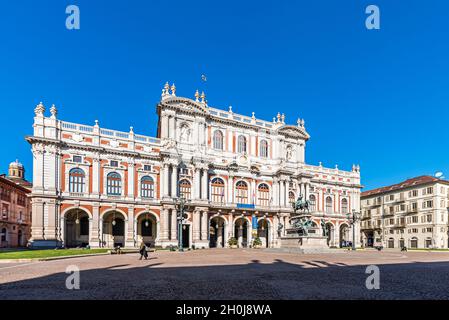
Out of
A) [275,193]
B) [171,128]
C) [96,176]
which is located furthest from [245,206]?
[96,176]

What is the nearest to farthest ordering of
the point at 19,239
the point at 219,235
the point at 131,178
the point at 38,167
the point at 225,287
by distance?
the point at 225,287 < the point at 38,167 < the point at 131,178 < the point at 219,235 < the point at 19,239

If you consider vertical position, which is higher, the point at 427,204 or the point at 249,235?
the point at 427,204

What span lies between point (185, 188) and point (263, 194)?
14985mm

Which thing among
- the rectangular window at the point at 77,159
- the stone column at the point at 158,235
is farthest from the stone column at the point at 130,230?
the rectangular window at the point at 77,159

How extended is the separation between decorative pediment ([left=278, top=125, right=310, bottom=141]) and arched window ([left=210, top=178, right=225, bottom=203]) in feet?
51.3

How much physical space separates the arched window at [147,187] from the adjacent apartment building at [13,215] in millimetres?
24489

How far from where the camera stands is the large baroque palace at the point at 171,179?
41.5 m

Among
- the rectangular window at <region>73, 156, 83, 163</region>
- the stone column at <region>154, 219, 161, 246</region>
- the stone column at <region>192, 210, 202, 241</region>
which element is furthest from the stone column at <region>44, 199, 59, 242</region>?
the stone column at <region>192, 210, 202, 241</region>

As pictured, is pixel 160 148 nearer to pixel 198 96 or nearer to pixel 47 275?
pixel 198 96

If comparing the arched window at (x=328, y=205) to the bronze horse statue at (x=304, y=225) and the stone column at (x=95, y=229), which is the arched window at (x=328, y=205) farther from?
the stone column at (x=95, y=229)

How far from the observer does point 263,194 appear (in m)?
55.2

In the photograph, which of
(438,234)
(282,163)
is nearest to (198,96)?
(282,163)

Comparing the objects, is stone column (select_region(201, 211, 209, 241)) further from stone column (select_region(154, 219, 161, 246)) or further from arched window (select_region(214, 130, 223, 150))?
arched window (select_region(214, 130, 223, 150))

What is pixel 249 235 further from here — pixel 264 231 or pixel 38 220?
pixel 38 220
